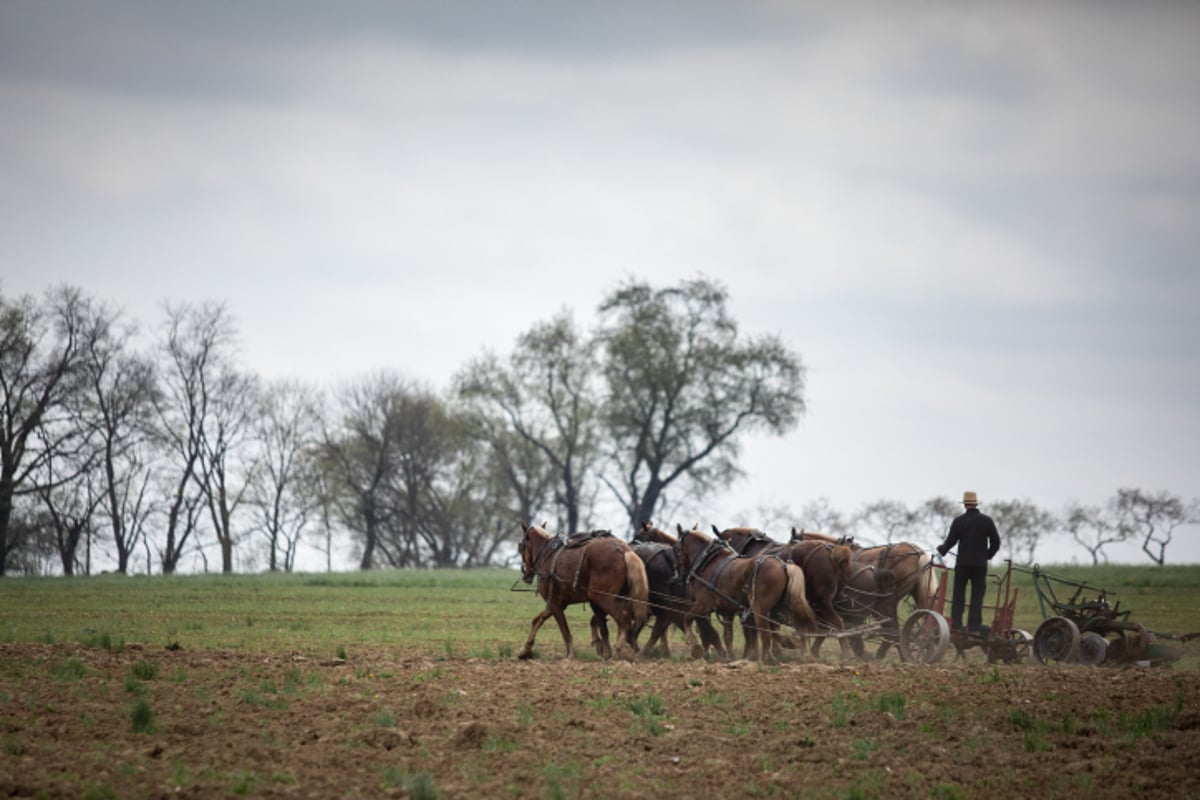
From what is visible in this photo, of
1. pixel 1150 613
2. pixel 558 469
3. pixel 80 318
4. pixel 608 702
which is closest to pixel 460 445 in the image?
pixel 558 469

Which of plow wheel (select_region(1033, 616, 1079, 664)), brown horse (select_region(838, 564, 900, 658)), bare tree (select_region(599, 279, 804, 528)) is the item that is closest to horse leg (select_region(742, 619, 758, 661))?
brown horse (select_region(838, 564, 900, 658))

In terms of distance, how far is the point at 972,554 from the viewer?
1670 cm

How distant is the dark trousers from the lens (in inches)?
651

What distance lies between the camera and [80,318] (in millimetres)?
53781

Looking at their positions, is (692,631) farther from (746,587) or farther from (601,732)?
(601,732)

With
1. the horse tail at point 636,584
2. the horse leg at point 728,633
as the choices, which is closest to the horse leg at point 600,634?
the horse tail at point 636,584

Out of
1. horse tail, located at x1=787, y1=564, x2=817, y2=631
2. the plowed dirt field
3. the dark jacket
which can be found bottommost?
the plowed dirt field

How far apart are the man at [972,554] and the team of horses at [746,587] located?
0.73m

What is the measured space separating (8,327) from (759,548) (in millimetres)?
42835

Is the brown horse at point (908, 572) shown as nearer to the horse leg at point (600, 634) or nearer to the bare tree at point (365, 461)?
the horse leg at point (600, 634)

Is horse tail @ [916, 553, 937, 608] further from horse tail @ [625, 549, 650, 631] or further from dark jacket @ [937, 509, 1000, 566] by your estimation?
horse tail @ [625, 549, 650, 631]

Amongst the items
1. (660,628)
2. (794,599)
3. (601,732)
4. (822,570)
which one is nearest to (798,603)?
(794,599)

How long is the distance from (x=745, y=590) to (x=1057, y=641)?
4.21 metres

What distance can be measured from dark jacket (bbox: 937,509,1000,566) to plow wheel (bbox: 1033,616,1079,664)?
1267mm
